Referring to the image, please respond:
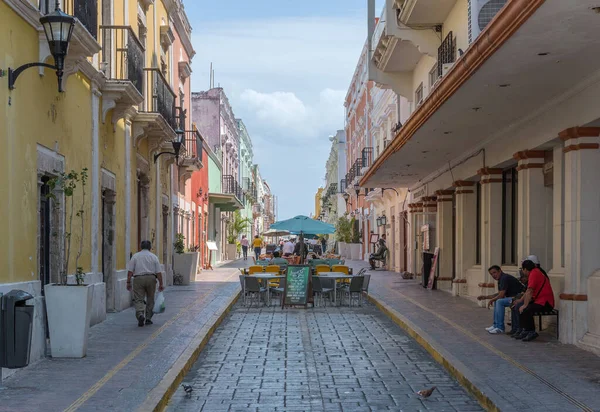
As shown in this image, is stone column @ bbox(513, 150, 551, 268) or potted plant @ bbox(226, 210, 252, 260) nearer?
stone column @ bbox(513, 150, 551, 268)

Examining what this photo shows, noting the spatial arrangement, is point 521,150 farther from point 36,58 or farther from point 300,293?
point 36,58

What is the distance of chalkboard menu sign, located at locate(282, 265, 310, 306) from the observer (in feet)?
60.8

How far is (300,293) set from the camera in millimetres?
18578

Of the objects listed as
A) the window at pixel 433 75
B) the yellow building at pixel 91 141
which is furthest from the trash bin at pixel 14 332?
the window at pixel 433 75

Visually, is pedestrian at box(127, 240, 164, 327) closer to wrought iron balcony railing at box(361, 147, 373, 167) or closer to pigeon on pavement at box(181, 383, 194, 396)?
pigeon on pavement at box(181, 383, 194, 396)

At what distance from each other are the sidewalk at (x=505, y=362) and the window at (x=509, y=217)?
1.33 metres

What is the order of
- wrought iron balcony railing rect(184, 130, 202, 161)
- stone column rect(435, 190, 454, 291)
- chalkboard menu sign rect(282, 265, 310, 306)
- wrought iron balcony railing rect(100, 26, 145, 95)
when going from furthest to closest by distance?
wrought iron balcony railing rect(184, 130, 202, 161)
stone column rect(435, 190, 454, 291)
chalkboard menu sign rect(282, 265, 310, 306)
wrought iron balcony railing rect(100, 26, 145, 95)

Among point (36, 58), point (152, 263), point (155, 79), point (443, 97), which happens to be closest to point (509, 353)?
point (443, 97)

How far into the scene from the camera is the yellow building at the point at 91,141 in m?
9.77

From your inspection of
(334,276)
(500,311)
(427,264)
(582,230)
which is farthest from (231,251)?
(582,230)

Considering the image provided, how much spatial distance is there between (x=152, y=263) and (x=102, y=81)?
132 inches

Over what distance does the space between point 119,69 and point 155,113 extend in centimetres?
225

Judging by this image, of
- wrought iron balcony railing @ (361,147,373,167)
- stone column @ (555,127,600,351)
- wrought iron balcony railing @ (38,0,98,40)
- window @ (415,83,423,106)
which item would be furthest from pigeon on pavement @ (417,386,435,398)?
wrought iron balcony railing @ (361,147,373,167)

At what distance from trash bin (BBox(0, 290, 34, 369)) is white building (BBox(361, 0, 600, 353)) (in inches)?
220
